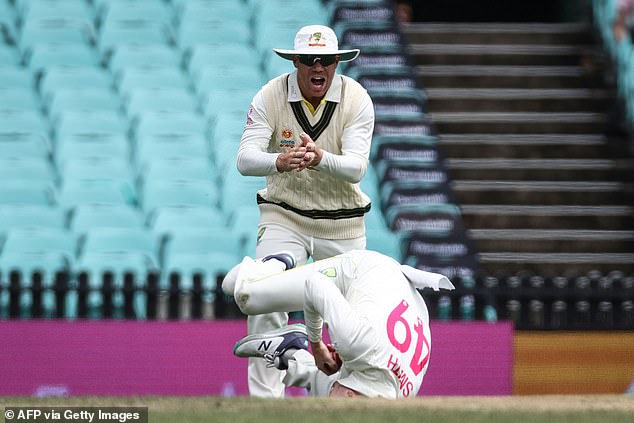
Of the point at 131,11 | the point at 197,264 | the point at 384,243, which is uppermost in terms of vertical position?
the point at 131,11

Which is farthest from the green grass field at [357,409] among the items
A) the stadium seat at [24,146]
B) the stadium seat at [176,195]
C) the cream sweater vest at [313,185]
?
the stadium seat at [24,146]

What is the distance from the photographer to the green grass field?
605 cm

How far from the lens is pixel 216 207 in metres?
12.8

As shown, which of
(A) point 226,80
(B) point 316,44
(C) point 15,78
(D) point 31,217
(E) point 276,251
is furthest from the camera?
(A) point 226,80

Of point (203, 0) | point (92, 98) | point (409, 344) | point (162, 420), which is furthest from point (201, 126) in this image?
point (162, 420)

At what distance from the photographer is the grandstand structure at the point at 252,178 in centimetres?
1171

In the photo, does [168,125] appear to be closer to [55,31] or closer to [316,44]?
[55,31]

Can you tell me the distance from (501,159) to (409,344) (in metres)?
7.77

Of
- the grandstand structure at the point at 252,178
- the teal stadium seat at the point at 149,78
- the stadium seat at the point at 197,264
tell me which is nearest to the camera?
the grandstand structure at the point at 252,178

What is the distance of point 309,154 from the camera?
788 centimetres

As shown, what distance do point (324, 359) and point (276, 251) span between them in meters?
1.23

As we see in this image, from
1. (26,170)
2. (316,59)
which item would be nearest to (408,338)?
(316,59)

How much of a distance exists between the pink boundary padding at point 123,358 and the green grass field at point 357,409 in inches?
163

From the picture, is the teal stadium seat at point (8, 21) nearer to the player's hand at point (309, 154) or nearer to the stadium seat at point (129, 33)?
the stadium seat at point (129, 33)
